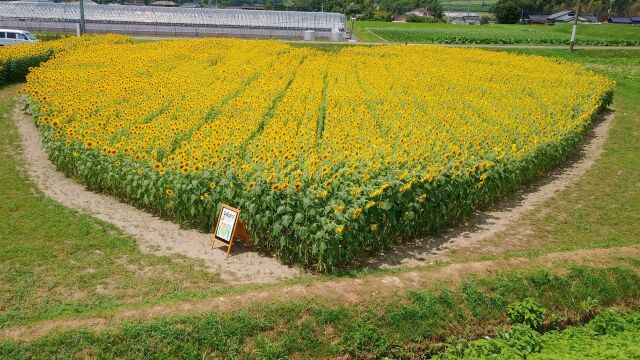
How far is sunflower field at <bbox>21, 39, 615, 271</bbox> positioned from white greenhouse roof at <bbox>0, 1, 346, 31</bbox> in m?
25.7

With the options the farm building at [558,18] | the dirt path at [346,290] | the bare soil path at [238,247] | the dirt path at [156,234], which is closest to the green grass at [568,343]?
the dirt path at [346,290]

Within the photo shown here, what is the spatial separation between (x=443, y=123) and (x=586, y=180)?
10.9 ft

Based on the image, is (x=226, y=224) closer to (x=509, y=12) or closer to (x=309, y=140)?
(x=309, y=140)

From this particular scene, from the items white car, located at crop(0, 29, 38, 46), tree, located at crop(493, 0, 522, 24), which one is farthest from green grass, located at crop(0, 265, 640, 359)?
tree, located at crop(493, 0, 522, 24)

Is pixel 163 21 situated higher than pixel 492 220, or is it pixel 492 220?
pixel 163 21

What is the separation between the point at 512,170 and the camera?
9.63 meters

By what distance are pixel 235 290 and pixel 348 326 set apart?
142 cm

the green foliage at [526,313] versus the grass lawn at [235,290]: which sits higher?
the grass lawn at [235,290]

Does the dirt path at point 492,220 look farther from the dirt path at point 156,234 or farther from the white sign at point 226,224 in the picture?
→ the white sign at point 226,224

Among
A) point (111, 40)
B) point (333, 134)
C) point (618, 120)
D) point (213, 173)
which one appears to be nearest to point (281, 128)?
point (333, 134)

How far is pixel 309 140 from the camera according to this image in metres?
9.49

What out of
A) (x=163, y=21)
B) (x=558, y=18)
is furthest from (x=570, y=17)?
(x=163, y=21)

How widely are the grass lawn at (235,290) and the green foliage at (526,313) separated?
0.37 feet

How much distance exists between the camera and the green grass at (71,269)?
229 inches
